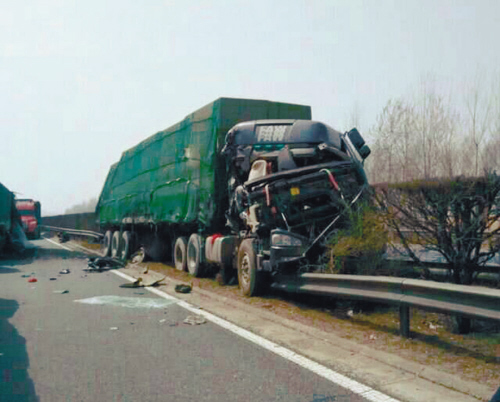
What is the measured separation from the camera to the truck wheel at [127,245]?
1925 centimetres

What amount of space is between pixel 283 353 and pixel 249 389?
1202 mm

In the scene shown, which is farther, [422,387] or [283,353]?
[283,353]

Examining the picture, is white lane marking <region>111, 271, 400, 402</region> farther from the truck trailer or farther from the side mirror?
the side mirror

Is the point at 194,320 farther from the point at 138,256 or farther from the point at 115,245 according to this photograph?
the point at 115,245

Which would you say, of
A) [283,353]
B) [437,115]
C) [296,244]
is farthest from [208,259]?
[437,115]

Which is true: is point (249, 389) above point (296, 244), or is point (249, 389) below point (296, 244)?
below

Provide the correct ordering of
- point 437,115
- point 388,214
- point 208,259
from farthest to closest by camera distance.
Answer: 1. point 437,115
2. point 208,259
3. point 388,214

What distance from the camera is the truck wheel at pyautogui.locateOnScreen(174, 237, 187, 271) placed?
46.9 ft

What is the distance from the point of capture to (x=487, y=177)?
21.0ft

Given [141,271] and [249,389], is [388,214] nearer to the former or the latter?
[249,389]

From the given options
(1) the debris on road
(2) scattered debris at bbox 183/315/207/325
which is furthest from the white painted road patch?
(2) scattered debris at bbox 183/315/207/325

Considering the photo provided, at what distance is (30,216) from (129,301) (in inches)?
995

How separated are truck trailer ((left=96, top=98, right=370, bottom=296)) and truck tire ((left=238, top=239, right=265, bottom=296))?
18 millimetres

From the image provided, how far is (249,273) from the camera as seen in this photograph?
9.31 m
